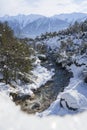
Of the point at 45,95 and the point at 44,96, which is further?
the point at 45,95

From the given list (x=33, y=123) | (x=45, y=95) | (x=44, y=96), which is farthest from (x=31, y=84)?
(x=33, y=123)

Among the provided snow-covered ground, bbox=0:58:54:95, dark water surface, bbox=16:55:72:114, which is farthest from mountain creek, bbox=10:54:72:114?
snow-covered ground, bbox=0:58:54:95

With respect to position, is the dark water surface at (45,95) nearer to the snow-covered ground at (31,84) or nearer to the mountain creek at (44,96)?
the mountain creek at (44,96)

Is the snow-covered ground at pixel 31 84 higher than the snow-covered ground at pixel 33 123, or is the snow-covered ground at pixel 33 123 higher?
the snow-covered ground at pixel 33 123

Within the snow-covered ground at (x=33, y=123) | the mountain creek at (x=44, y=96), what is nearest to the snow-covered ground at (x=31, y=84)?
the mountain creek at (x=44, y=96)

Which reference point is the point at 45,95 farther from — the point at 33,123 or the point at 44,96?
the point at 33,123

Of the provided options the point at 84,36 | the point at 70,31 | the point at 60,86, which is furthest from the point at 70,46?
the point at 60,86

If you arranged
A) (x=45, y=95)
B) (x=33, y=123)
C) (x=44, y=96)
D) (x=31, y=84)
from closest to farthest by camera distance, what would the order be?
(x=33, y=123)
(x=44, y=96)
(x=45, y=95)
(x=31, y=84)

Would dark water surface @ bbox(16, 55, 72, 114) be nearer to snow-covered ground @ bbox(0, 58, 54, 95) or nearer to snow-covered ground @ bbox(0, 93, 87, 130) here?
snow-covered ground @ bbox(0, 58, 54, 95)

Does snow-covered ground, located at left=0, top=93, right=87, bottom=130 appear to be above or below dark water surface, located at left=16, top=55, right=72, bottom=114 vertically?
above

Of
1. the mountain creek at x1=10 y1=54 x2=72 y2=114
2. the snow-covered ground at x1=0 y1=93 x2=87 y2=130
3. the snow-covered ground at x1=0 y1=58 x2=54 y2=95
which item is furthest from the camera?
the snow-covered ground at x1=0 y1=58 x2=54 y2=95

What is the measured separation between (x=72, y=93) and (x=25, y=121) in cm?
3033

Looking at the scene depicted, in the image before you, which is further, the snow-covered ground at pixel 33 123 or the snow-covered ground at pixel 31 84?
the snow-covered ground at pixel 31 84

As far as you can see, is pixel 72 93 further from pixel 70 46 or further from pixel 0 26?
pixel 70 46
